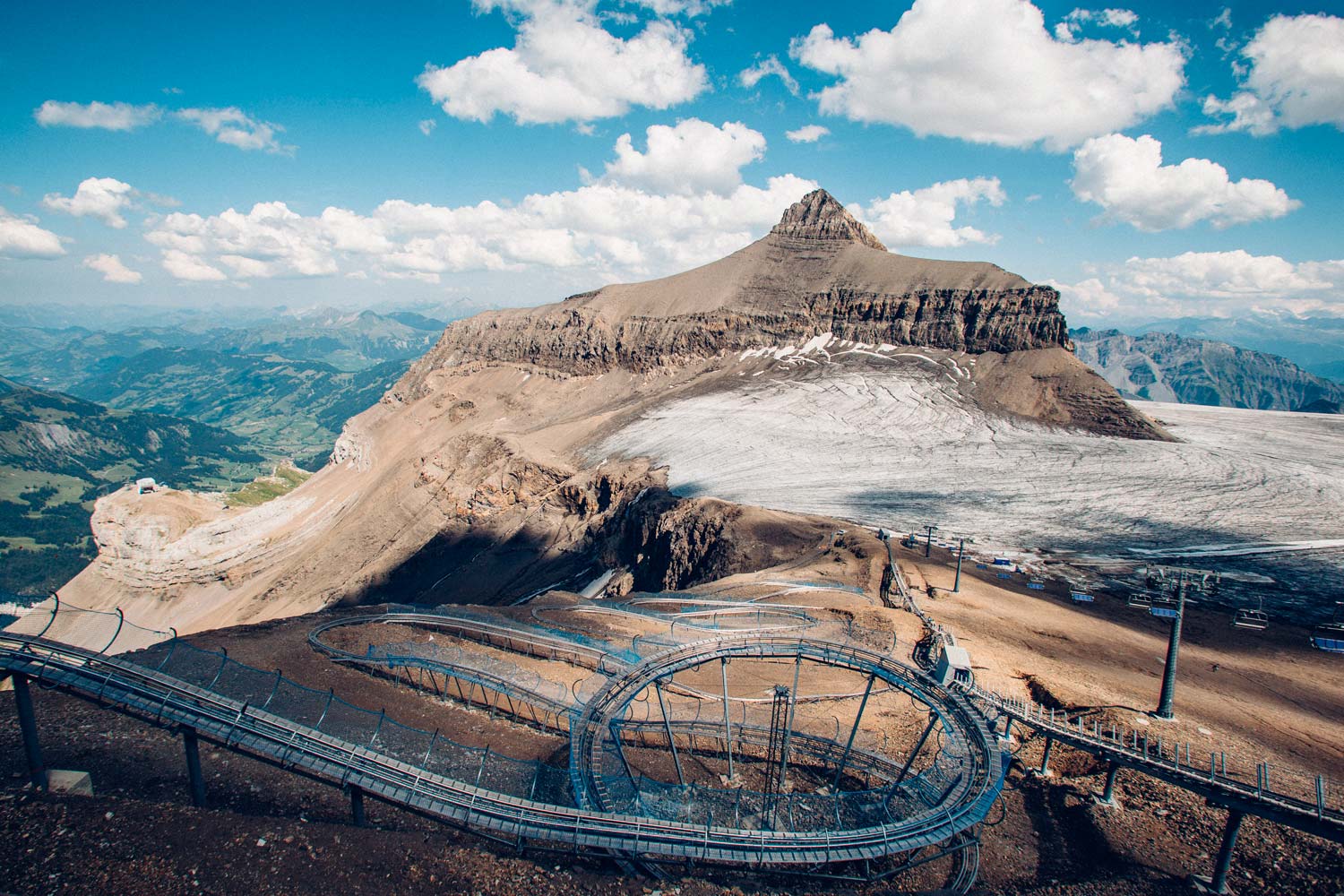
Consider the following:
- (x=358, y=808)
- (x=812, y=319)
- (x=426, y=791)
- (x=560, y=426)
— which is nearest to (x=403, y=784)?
(x=426, y=791)

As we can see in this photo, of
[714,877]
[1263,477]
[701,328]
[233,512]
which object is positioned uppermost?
[701,328]

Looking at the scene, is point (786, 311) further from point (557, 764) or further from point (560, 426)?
point (557, 764)

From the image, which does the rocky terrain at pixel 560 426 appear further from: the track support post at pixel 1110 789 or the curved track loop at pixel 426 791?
the curved track loop at pixel 426 791

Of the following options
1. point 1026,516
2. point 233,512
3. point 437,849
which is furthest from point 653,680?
point 233,512

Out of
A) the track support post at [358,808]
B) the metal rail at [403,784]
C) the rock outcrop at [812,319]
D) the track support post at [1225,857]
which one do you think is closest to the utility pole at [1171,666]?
the track support post at [1225,857]

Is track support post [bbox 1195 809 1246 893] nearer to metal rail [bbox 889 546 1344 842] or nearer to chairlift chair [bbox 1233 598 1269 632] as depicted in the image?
metal rail [bbox 889 546 1344 842]

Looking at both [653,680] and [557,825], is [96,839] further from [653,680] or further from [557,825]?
[653,680]
